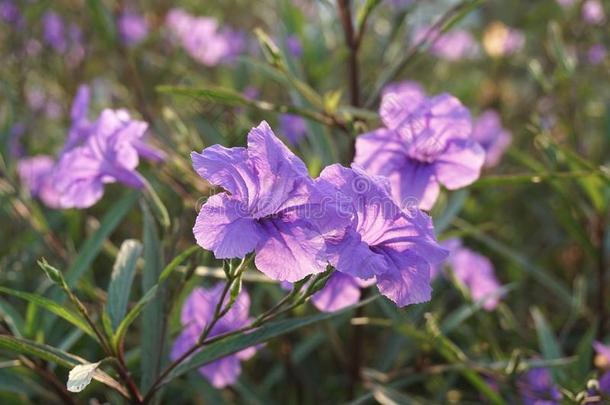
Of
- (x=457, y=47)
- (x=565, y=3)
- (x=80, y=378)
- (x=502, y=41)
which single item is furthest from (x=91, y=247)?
(x=457, y=47)

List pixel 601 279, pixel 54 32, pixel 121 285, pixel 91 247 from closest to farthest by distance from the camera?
1. pixel 121 285
2. pixel 91 247
3. pixel 601 279
4. pixel 54 32

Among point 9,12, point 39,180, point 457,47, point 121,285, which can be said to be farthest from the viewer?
point 457,47

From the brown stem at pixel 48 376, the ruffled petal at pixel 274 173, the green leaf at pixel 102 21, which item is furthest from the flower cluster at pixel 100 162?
the green leaf at pixel 102 21

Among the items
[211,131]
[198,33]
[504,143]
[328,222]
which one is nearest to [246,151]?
[328,222]

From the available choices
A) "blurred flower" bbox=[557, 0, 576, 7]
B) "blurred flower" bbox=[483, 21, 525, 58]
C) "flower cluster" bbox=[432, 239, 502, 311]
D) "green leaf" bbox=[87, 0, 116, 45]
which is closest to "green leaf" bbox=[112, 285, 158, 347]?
"flower cluster" bbox=[432, 239, 502, 311]

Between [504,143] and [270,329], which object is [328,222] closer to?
[270,329]

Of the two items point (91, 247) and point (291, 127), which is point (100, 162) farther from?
point (291, 127)

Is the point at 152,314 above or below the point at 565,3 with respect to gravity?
above
